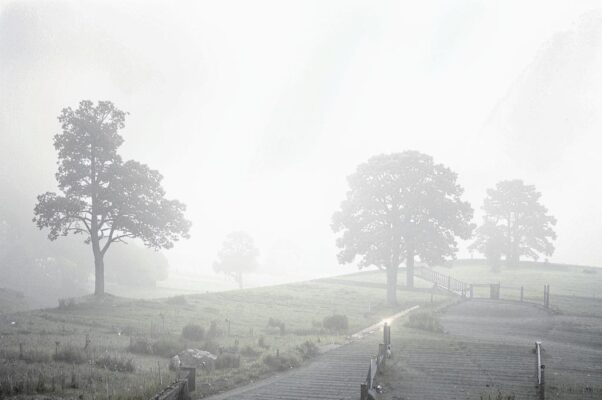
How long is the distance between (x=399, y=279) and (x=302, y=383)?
4773cm

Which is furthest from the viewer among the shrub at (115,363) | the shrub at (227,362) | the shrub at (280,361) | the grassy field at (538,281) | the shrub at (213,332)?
the grassy field at (538,281)

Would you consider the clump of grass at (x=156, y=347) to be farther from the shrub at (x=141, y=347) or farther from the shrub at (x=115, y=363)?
the shrub at (x=115, y=363)

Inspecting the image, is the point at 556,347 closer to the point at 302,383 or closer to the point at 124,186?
the point at 302,383

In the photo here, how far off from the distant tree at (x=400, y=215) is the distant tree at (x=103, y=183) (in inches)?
724

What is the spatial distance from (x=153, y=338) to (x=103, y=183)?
1770cm

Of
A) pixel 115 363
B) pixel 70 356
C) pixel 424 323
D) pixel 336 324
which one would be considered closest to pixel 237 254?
pixel 336 324

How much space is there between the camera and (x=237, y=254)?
8069cm

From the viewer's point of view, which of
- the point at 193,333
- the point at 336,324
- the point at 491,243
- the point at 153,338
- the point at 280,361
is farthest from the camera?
the point at 491,243

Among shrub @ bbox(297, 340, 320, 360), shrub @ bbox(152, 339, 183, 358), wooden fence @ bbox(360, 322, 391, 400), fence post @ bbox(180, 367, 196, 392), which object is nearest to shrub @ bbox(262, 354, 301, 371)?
shrub @ bbox(297, 340, 320, 360)

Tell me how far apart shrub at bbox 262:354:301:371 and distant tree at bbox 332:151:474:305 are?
78.3ft

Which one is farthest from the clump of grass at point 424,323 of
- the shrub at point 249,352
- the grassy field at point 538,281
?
the grassy field at point 538,281

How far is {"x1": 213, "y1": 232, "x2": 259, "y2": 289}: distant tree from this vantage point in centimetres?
8050

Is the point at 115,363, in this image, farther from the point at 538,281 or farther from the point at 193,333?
the point at 538,281

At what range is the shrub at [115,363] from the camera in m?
16.1
